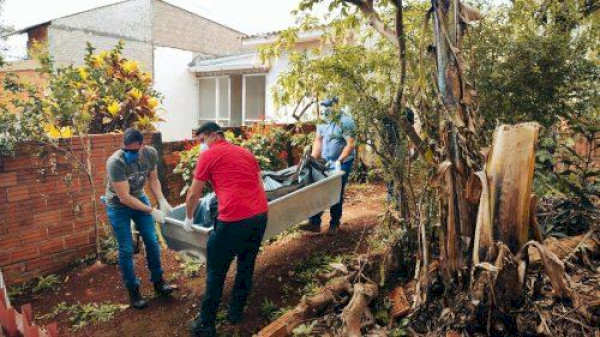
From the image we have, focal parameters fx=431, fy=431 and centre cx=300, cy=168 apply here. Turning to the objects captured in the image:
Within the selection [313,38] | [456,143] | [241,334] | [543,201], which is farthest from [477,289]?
[313,38]

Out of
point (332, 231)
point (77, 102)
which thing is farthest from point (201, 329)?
point (77, 102)

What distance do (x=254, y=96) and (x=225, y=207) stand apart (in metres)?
10.3

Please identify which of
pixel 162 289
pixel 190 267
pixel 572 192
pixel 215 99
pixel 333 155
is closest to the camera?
pixel 572 192

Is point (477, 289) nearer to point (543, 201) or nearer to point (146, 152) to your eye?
point (543, 201)

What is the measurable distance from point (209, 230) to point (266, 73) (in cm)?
920

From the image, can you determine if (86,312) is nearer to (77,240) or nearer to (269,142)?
(77,240)

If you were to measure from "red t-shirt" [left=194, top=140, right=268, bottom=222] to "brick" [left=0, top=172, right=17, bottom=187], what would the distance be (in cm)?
273

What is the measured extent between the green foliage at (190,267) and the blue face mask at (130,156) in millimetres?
1501

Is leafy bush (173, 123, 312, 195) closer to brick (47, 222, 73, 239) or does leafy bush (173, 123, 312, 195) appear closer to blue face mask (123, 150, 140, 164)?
brick (47, 222, 73, 239)

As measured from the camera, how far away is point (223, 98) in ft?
47.7

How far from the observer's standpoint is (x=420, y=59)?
129 inches

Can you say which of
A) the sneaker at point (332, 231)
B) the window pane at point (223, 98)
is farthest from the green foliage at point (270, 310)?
the window pane at point (223, 98)

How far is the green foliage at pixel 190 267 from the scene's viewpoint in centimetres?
505

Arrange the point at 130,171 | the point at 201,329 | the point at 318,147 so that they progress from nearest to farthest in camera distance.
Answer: the point at 201,329 → the point at 130,171 → the point at 318,147
